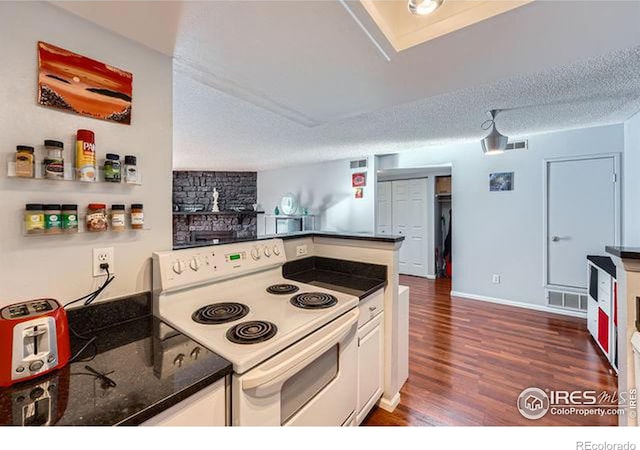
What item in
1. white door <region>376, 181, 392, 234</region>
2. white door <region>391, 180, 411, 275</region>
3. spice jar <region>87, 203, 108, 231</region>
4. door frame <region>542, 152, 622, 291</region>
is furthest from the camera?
white door <region>376, 181, 392, 234</region>

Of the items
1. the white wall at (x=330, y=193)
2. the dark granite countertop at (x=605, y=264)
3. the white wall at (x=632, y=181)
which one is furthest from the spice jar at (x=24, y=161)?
the white wall at (x=632, y=181)

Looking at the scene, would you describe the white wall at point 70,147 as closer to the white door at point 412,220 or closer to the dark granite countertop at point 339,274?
the dark granite countertop at point 339,274

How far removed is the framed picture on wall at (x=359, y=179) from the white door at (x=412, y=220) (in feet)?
3.48

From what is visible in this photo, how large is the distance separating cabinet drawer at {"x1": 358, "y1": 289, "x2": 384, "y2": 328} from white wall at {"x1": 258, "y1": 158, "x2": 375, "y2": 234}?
2.91m

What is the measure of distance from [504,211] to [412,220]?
1859 mm

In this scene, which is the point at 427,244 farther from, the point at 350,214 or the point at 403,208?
the point at 350,214

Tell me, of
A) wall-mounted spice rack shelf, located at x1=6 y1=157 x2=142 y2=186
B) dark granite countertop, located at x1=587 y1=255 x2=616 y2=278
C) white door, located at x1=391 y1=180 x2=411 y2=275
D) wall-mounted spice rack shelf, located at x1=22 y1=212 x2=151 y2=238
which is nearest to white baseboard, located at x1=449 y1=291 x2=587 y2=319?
dark granite countertop, located at x1=587 y1=255 x2=616 y2=278

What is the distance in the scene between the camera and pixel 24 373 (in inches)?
30.0

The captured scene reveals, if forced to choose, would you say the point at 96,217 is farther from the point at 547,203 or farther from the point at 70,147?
the point at 547,203

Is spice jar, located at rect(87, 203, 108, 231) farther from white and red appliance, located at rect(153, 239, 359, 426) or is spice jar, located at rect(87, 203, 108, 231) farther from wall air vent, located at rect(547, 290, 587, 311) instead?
wall air vent, located at rect(547, 290, 587, 311)

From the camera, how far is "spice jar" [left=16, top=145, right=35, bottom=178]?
0.94 metres

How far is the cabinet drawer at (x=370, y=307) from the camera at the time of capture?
5.16ft

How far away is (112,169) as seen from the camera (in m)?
1.15
